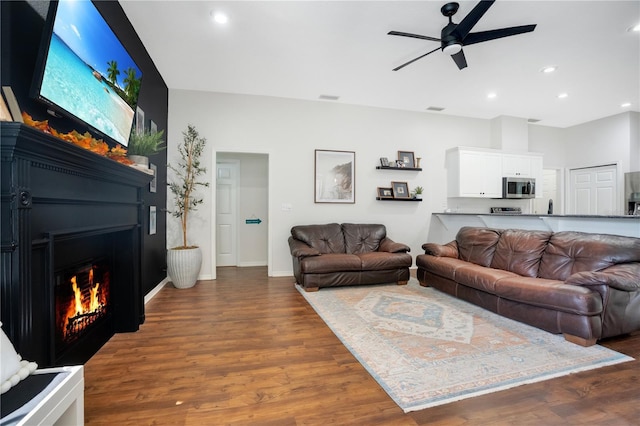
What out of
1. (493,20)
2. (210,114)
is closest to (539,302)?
(493,20)

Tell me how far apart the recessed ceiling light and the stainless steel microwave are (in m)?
5.24

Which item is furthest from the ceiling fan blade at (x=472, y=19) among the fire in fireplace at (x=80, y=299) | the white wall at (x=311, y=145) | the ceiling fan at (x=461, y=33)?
the fire in fireplace at (x=80, y=299)

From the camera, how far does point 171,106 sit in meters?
4.36

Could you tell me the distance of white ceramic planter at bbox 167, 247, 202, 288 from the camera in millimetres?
3873

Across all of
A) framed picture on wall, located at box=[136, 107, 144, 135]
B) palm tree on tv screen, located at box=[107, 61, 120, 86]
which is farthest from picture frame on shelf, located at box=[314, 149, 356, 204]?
palm tree on tv screen, located at box=[107, 61, 120, 86]

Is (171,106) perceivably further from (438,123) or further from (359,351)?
(438,123)

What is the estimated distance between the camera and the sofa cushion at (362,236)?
462 centimetres

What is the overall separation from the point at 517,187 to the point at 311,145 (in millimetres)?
3961

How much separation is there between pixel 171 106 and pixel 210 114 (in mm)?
573

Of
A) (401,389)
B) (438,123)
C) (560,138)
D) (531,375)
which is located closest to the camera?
(401,389)

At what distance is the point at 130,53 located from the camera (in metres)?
2.87

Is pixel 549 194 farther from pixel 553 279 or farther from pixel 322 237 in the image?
pixel 322 237

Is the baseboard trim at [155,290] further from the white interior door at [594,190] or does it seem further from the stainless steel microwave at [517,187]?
the white interior door at [594,190]

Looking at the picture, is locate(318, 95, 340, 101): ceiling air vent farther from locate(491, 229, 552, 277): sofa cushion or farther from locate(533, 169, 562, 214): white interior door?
locate(533, 169, 562, 214): white interior door
